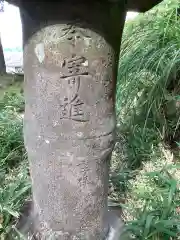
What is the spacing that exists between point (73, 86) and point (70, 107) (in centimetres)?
7

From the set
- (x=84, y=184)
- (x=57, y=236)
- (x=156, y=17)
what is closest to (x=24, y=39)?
→ (x=84, y=184)

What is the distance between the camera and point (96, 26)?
3.42 ft

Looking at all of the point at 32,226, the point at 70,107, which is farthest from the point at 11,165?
the point at 70,107

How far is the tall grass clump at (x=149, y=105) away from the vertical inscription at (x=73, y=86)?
80 cm

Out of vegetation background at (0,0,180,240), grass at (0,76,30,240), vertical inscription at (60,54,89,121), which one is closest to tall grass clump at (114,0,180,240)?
vegetation background at (0,0,180,240)

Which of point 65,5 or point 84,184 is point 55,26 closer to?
point 65,5

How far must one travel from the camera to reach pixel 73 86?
3.62 ft

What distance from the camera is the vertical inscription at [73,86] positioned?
107cm

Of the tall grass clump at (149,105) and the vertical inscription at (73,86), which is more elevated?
the vertical inscription at (73,86)

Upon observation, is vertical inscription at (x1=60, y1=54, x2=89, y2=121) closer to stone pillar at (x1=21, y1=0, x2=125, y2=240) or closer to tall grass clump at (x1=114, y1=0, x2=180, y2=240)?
stone pillar at (x1=21, y1=0, x2=125, y2=240)

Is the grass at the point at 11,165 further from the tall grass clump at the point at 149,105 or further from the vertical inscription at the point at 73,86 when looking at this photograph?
the vertical inscription at the point at 73,86

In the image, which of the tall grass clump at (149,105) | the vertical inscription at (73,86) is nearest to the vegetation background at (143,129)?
the tall grass clump at (149,105)

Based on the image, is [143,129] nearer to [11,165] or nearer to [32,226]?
[11,165]

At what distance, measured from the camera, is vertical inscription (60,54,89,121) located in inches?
42.2
